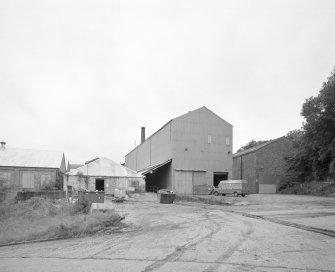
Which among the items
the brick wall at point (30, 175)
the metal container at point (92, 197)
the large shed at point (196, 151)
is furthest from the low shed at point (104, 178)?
the metal container at point (92, 197)

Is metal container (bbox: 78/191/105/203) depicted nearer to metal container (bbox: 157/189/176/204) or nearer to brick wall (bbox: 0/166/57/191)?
metal container (bbox: 157/189/176/204)

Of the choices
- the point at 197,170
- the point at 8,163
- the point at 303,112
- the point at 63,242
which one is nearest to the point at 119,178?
the point at 197,170

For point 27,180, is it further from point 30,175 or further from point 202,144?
point 202,144

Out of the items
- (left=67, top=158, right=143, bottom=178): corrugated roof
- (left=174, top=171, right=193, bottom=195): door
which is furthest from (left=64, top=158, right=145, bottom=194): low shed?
(left=174, top=171, right=193, bottom=195): door

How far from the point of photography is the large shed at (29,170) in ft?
157

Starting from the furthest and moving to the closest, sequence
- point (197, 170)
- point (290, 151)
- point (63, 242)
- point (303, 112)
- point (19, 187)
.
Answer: point (290, 151), point (197, 170), point (19, 187), point (303, 112), point (63, 242)

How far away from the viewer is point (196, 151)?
50.5 m

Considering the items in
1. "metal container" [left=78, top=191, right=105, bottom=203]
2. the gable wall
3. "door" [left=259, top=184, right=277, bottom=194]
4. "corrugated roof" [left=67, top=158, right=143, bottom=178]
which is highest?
the gable wall

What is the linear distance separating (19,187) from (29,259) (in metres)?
37.7

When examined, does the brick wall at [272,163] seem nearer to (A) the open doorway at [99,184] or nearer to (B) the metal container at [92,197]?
(A) the open doorway at [99,184]

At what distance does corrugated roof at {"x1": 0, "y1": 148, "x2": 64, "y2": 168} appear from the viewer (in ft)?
161

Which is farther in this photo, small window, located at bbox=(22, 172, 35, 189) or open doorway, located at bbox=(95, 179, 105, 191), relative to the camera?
open doorway, located at bbox=(95, 179, 105, 191)

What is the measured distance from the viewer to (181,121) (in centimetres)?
5062

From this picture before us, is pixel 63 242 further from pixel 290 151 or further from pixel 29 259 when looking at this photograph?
pixel 290 151
